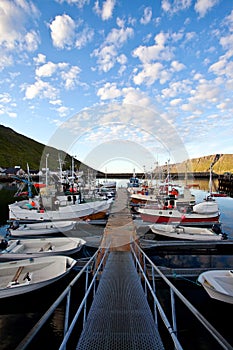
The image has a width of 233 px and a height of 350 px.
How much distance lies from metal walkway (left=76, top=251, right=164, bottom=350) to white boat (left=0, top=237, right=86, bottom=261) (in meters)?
4.13

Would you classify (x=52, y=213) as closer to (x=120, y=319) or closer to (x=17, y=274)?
(x=17, y=274)

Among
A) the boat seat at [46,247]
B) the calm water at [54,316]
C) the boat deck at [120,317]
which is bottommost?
the calm water at [54,316]

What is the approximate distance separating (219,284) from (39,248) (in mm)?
8626

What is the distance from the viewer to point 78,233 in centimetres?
1505

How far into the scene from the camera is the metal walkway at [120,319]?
3.66m

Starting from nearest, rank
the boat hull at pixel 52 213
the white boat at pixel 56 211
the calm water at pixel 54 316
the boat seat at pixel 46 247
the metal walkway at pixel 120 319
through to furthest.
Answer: the metal walkway at pixel 120 319
the calm water at pixel 54 316
the boat seat at pixel 46 247
the boat hull at pixel 52 213
the white boat at pixel 56 211

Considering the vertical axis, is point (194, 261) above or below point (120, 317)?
below

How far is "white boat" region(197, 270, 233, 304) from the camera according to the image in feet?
20.0

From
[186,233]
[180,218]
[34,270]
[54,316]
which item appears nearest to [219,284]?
[54,316]

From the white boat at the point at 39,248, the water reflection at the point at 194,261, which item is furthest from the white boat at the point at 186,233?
the white boat at the point at 39,248

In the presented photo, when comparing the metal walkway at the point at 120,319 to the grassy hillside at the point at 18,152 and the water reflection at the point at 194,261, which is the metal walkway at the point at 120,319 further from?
the grassy hillside at the point at 18,152

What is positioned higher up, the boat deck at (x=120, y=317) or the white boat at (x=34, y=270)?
the boat deck at (x=120, y=317)

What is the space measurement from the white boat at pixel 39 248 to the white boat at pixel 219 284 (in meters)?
6.31

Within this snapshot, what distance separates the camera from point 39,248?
1109 centimetres
